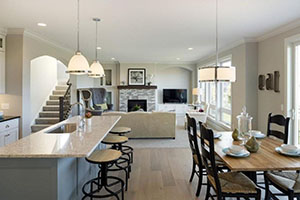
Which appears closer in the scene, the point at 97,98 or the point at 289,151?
the point at 289,151

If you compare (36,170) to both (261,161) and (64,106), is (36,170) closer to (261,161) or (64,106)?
(261,161)

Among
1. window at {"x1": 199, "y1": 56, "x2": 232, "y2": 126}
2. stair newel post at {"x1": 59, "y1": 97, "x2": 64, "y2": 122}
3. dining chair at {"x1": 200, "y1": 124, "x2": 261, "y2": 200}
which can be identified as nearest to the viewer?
dining chair at {"x1": 200, "y1": 124, "x2": 261, "y2": 200}

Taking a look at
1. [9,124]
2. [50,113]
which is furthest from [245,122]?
[50,113]

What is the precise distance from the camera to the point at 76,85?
7.82 m

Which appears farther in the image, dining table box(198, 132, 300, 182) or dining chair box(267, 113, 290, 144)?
dining chair box(267, 113, 290, 144)

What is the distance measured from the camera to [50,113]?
6.73m

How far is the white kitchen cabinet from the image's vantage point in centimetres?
392

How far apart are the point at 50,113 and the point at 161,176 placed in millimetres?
4748

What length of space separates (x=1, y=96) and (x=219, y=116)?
6.40 meters

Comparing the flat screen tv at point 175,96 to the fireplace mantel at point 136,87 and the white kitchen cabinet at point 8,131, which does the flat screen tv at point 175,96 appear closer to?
the fireplace mantel at point 136,87

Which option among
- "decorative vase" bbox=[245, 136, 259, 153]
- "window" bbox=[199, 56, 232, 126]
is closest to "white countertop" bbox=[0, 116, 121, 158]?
"decorative vase" bbox=[245, 136, 259, 153]

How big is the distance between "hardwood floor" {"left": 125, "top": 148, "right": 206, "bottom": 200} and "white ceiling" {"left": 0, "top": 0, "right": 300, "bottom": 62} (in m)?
2.75

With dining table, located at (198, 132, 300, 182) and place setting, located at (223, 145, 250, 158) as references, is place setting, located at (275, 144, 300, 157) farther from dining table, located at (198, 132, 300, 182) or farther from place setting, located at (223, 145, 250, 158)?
place setting, located at (223, 145, 250, 158)

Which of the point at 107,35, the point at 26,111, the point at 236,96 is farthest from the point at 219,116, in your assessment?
the point at 26,111
